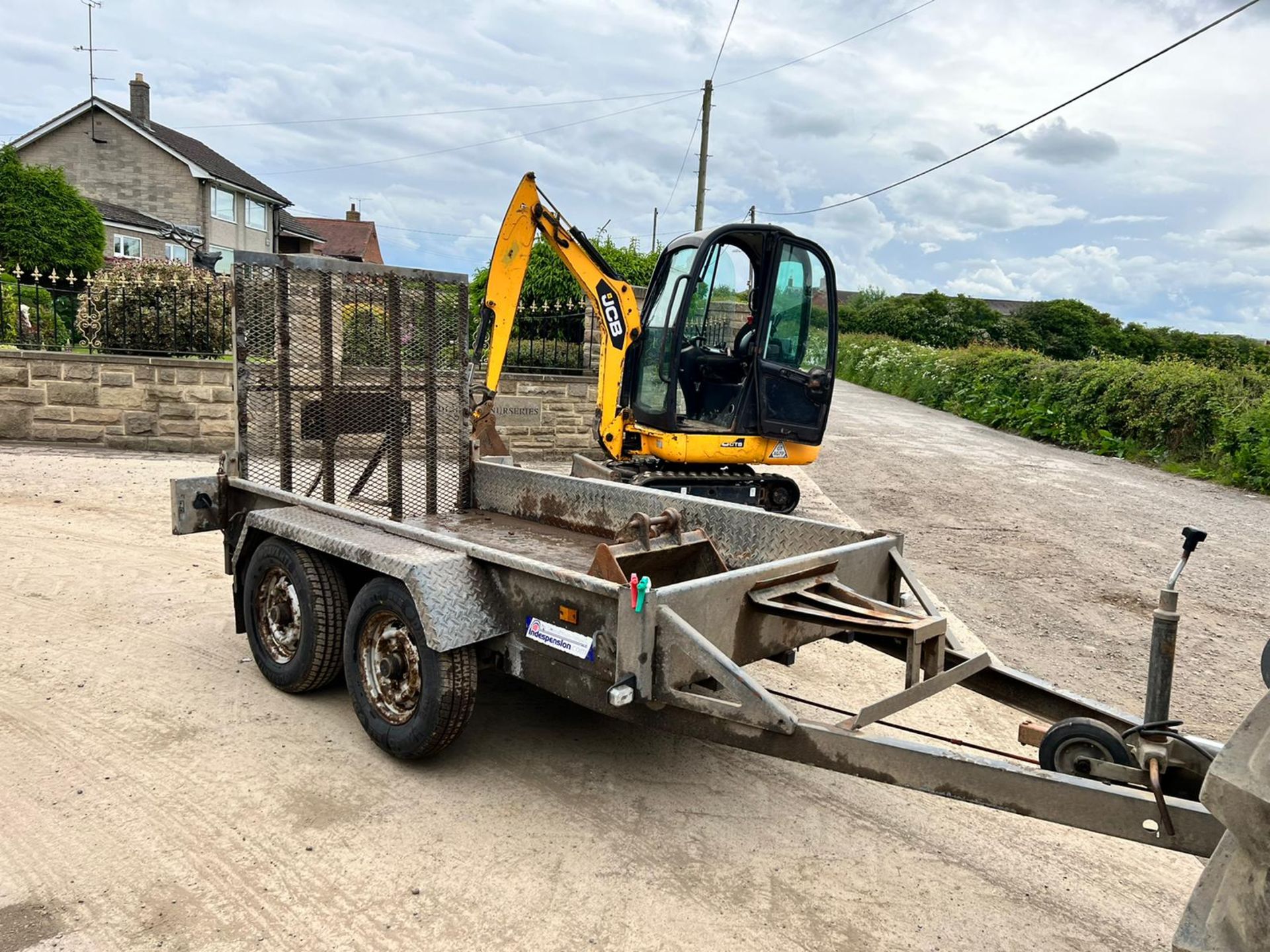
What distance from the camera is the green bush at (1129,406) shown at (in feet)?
50.2

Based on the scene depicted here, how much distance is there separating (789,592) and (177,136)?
46.7 m

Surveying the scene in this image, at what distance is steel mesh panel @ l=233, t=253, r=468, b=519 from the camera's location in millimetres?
5422

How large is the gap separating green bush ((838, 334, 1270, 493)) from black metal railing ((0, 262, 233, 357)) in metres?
15.6

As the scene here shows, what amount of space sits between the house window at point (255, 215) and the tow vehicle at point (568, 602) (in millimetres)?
40807

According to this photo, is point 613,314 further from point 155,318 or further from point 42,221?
point 42,221

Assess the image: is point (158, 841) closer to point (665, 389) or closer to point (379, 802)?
point (379, 802)

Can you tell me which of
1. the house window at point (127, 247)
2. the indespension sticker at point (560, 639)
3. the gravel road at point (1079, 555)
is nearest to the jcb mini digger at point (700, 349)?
the gravel road at point (1079, 555)

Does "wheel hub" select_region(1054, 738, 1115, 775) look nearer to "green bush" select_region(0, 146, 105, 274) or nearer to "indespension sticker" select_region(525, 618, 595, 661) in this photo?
"indespension sticker" select_region(525, 618, 595, 661)

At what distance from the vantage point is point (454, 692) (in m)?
3.84

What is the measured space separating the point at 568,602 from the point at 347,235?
5889cm

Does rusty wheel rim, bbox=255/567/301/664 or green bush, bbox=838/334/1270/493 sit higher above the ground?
green bush, bbox=838/334/1270/493

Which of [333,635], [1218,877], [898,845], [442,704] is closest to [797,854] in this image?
[898,845]

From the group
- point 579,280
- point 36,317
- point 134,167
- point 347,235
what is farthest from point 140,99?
point 579,280

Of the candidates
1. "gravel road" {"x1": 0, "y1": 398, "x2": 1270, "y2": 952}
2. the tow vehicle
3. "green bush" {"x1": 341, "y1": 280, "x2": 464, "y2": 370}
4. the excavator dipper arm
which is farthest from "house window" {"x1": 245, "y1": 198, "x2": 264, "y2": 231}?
the tow vehicle
